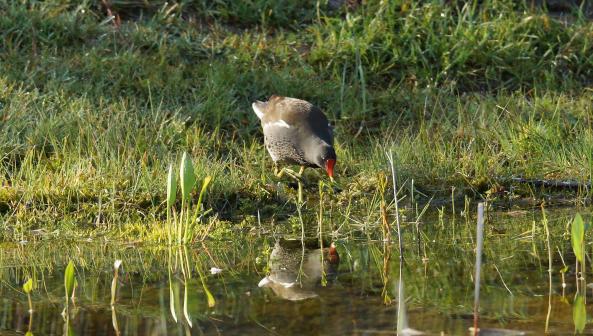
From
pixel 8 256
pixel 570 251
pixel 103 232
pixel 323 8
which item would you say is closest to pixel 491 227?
pixel 570 251

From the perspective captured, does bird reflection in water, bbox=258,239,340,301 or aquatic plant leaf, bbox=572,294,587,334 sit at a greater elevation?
bird reflection in water, bbox=258,239,340,301

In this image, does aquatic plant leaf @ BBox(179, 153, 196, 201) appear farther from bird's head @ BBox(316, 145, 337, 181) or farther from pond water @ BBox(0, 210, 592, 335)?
bird's head @ BBox(316, 145, 337, 181)

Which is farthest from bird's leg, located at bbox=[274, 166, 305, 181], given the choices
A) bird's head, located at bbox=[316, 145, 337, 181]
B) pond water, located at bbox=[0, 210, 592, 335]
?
pond water, located at bbox=[0, 210, 592, 335]

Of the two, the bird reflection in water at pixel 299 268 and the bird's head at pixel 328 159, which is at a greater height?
the bird's head at pixel 328 159

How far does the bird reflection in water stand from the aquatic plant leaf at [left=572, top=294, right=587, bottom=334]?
1.08m

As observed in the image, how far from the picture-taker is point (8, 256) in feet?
18.1

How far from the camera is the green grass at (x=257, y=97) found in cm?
675

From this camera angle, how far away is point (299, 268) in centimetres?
513

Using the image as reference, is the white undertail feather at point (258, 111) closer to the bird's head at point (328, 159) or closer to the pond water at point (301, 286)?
the bird's head at point (328, 159)

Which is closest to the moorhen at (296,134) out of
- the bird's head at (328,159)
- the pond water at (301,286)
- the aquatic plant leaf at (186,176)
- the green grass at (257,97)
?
the bird's head at (328,159)

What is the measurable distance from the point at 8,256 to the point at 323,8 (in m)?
5.12

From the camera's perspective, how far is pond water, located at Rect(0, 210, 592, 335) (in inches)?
159

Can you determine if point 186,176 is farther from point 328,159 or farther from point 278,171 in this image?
point 278,171

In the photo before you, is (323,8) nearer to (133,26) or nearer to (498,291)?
(133,26)
